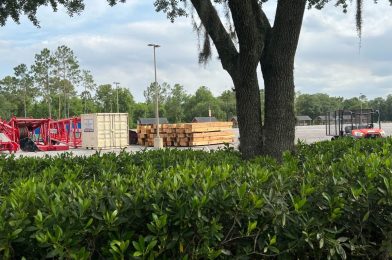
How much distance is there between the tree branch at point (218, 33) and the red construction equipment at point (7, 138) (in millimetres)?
20551

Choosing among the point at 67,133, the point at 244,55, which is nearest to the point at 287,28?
the point at 244,55

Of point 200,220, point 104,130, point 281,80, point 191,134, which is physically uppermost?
point 281,80

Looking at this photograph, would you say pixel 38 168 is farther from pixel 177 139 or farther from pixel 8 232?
pixel 177 139

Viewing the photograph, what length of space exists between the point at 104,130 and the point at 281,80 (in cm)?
2418

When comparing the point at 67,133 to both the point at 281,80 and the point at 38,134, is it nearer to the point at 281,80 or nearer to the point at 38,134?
the point at 38,134

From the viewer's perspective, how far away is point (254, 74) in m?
6.86

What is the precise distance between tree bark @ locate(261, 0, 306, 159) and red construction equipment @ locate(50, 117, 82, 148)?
26.4 m

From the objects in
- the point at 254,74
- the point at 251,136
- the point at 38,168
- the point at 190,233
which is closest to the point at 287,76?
the point at 254,74

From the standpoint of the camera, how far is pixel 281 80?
268 inches

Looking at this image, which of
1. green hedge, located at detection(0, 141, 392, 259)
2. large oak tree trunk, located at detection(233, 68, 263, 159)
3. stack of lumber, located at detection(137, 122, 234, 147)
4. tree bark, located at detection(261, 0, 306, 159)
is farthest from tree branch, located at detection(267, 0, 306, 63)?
stack of lumber, located at detection(137, 122, 234, 147)

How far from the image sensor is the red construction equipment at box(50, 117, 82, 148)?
1255 inches

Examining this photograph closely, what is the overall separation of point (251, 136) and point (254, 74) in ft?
3.11

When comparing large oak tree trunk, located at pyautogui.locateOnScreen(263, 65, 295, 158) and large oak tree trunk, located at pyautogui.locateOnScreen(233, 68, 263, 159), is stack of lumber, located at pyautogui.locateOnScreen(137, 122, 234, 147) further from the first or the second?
large oak tree trunk, located at pyautogui.locateOnScreen(263, 65, 295, 158)

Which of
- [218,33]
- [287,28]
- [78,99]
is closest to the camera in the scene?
[287,28]
